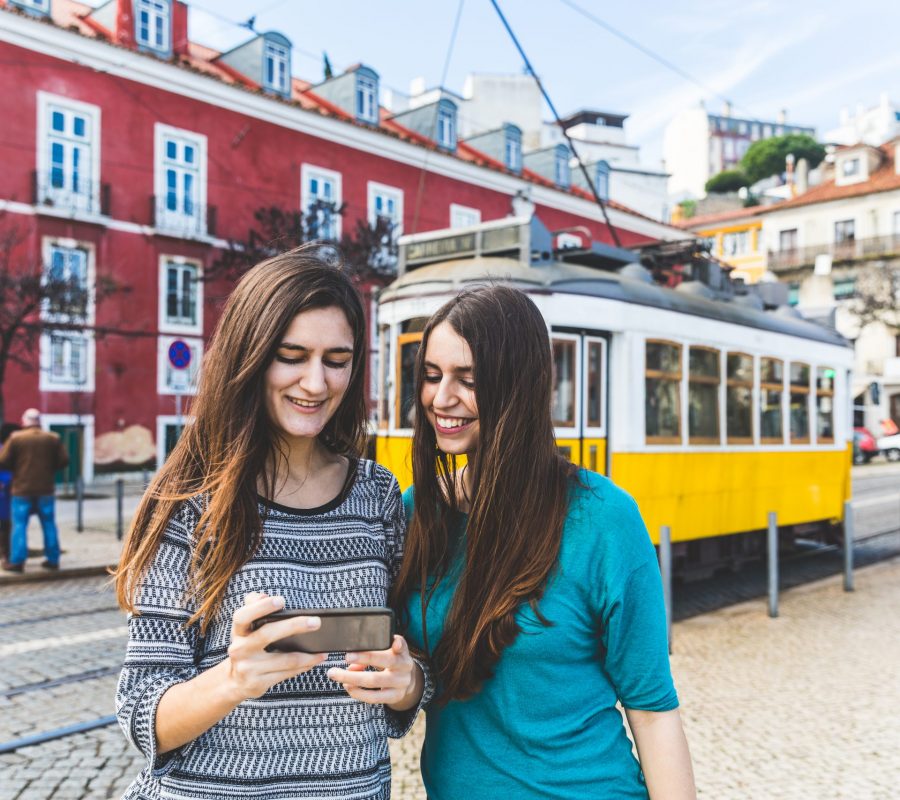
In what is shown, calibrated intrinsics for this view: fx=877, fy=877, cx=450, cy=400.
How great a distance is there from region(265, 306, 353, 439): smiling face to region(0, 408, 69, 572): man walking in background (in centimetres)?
958

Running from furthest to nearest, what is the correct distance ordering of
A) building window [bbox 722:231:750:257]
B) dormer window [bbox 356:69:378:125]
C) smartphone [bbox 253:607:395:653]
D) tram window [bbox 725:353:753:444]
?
building window [bbox 722:231:750:257], dormer window [bbox 356:69:378:125], tram window [bbox 725:353:753:444], smartphone [bbox 253:607:395:653]

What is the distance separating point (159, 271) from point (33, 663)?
17.4m

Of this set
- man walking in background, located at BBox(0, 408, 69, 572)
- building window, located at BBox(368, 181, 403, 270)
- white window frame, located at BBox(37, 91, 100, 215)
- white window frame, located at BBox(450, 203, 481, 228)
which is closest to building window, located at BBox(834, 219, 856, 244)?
white window frame, located at BBox(450, 203, 481, 228)

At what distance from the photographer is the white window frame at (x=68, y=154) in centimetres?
2014

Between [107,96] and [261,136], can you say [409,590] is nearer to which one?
[107,96]

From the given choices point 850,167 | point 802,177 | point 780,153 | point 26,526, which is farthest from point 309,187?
point 780,153

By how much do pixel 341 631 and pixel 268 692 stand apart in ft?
1.16

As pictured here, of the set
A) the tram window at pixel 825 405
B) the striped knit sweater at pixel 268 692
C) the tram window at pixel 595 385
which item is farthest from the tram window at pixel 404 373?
the striped knit sweater at pixel 268 692

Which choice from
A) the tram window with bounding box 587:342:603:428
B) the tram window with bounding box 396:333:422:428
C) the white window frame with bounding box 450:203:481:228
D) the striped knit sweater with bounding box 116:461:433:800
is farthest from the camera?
the white window frame with bounding box 450:203:481:228

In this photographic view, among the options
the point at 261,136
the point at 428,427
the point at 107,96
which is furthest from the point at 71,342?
the point at 428,427

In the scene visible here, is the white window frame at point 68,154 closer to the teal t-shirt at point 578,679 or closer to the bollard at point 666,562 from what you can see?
the bollard at point 666,562

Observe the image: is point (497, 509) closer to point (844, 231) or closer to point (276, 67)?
point (276, 67)

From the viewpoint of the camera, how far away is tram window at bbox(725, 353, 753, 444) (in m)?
9.14

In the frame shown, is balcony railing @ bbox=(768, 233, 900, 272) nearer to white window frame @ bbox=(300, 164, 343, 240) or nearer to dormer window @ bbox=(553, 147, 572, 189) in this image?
dormer window @ bbox=(553, 147, 572, 189)
